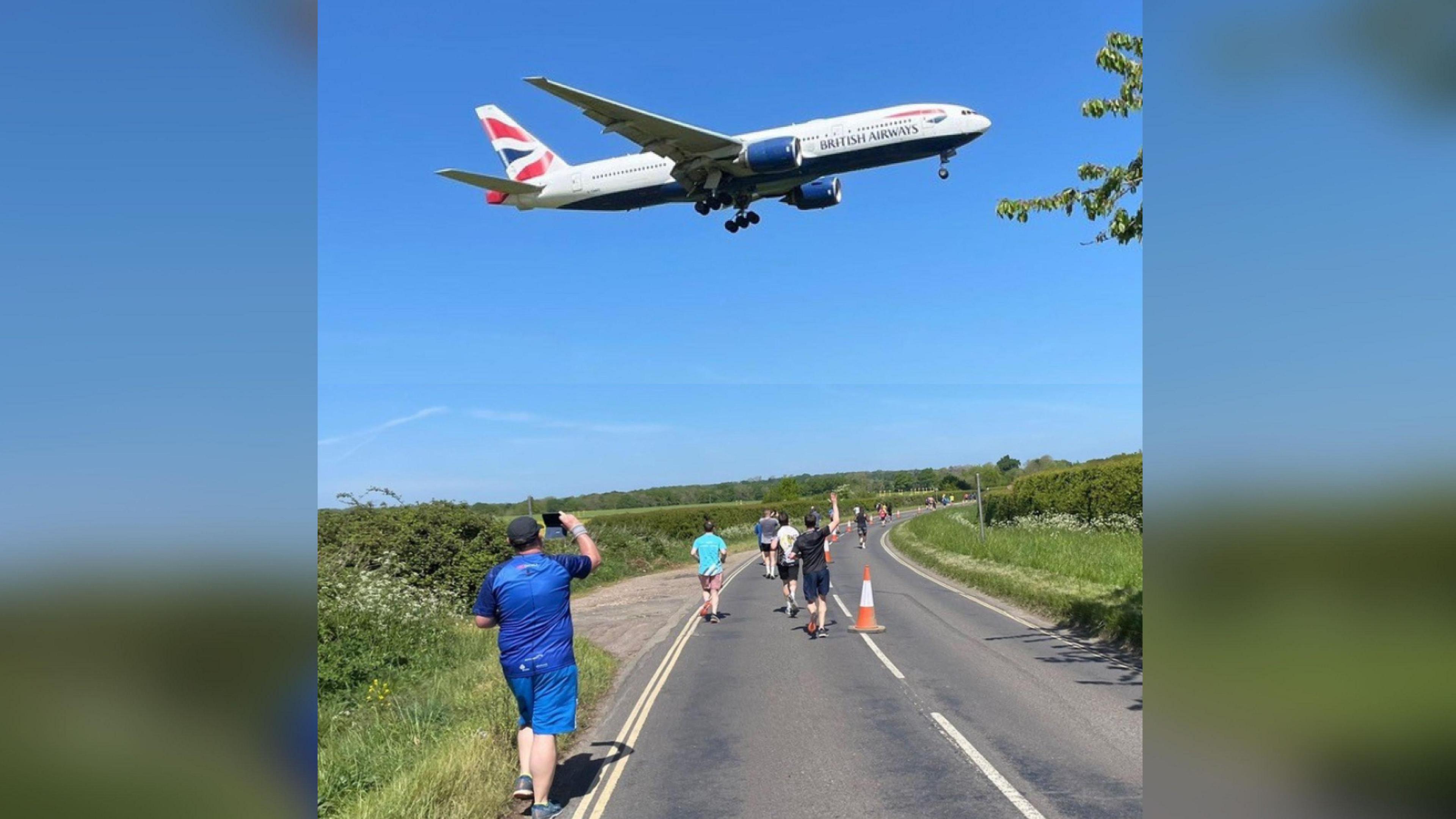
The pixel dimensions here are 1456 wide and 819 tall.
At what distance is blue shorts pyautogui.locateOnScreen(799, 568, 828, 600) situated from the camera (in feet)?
47.7

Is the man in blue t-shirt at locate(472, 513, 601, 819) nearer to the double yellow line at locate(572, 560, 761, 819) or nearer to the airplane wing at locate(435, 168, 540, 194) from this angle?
the double yellow line at locate(572, 560, 761, 819)

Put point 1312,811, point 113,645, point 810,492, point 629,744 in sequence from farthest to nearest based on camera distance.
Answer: point 810,492, point 629,744, point 1312,811, point 113,645

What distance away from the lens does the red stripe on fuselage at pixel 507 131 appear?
3603cm

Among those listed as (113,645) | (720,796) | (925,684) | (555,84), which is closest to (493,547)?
(555,84)

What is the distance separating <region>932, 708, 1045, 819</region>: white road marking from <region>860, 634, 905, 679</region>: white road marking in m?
2.23

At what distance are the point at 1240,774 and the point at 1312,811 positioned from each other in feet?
0.28

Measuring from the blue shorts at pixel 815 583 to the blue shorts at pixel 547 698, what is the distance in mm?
8867

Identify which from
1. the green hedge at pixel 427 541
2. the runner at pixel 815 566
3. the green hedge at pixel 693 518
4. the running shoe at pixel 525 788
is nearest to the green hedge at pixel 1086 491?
the green hedge at pixel 693 518

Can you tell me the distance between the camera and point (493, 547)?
71.9 ft

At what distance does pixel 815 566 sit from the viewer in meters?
14.3

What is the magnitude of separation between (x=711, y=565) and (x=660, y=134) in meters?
Result: 10.5

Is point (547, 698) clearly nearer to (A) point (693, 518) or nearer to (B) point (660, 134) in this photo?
(B) point (660, 134)

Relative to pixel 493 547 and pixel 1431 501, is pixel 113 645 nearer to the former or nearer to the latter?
pixel 1431 501

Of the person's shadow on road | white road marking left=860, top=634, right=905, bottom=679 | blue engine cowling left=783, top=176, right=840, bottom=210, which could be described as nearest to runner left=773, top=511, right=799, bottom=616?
white road marking left=860, top=634, right=905, bottom=679
